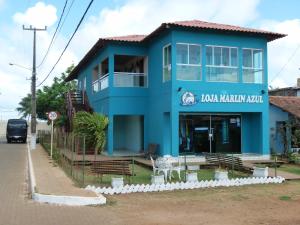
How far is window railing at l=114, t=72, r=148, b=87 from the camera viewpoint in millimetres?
25969

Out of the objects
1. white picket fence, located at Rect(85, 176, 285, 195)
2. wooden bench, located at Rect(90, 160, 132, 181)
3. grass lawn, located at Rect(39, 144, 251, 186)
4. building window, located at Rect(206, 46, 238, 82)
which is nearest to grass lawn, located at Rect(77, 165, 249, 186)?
grass lawn, located at Rect(39, 144, 251, 186)

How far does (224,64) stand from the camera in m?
23.9

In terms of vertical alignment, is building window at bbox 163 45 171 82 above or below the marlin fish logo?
above

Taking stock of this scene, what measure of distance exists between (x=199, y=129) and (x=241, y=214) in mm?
13682

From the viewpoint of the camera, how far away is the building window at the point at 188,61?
23.0m

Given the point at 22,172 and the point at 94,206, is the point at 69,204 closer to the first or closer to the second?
the point at 94,206

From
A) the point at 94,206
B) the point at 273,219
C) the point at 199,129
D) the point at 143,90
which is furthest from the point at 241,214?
the point at 143,90

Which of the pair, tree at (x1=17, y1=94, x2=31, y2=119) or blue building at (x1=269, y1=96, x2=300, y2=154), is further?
tree at (x1=17, y1=94, x2=31, y2=119)

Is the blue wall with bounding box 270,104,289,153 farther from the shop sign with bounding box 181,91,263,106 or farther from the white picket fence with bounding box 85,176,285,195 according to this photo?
the white picket fence with bounding box 85,176,285,195

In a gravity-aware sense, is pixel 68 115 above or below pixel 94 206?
above

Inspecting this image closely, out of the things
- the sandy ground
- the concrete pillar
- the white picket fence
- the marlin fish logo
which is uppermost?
the marlin fish logo

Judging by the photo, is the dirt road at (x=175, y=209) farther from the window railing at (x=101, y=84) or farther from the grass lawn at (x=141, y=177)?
the window railing at (x=101, y=84)

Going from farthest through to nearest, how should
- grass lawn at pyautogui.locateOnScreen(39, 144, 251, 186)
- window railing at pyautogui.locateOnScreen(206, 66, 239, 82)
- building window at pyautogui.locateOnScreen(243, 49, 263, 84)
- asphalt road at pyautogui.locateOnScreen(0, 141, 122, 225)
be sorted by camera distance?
building window at pyautogui.locateOnScreen(243, 49, 263, 84) < window railing at pyautogui.locateOnScreen(206, 66, 239, 82) < grass lawn at pyautogui.locateOnScreen(39, 144, 251, 186) < asphalt road at pyautogui.locateOnScreen(0, 141, 122, 225)

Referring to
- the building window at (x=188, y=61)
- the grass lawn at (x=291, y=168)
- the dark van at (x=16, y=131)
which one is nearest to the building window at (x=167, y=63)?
the building window at (x=188, y=61)
